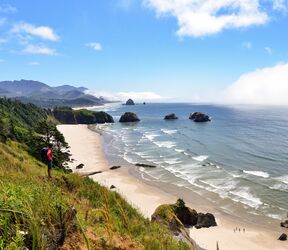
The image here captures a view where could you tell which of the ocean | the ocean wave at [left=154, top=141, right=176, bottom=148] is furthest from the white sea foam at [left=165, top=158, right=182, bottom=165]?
the ocean wave at [left=154, top=141, right=176, bottom=148]

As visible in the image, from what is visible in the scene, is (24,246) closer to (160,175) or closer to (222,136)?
(160,175)

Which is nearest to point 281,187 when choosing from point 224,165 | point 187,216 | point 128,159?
point 224,165

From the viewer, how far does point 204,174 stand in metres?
55.6

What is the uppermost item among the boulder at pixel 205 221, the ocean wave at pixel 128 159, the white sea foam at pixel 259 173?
the white sea foam at pixel 259 173

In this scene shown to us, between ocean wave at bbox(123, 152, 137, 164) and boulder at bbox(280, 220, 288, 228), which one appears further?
ocean wave at bbox(123, 152, 137, 164)

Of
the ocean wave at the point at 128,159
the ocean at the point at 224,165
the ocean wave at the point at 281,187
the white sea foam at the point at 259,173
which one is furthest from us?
the ocean wave at the point at 128,159

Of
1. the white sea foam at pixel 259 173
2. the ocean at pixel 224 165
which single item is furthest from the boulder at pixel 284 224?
the white sea foam at pixel 259 173

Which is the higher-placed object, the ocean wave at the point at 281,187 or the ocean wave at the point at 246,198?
the ocean wave at the point at 281,187

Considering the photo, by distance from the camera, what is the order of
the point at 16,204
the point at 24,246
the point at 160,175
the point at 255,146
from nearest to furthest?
1. the point at 24,246
2. the point at 16,204
3. the point at 160,175
4. the point at 255,146

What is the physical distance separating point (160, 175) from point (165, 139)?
41383 mm

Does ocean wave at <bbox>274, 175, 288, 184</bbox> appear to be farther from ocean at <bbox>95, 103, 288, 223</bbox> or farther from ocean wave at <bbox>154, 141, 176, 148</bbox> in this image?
ocean wave at <bbox>154, 141, 176, 148</bbox>

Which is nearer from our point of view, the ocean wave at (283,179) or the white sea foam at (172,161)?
the ocean wave at (283,179)

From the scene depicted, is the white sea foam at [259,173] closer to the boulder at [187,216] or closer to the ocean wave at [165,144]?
the boulder at [187,216]

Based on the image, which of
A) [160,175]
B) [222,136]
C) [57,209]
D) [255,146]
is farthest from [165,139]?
[57,209]
